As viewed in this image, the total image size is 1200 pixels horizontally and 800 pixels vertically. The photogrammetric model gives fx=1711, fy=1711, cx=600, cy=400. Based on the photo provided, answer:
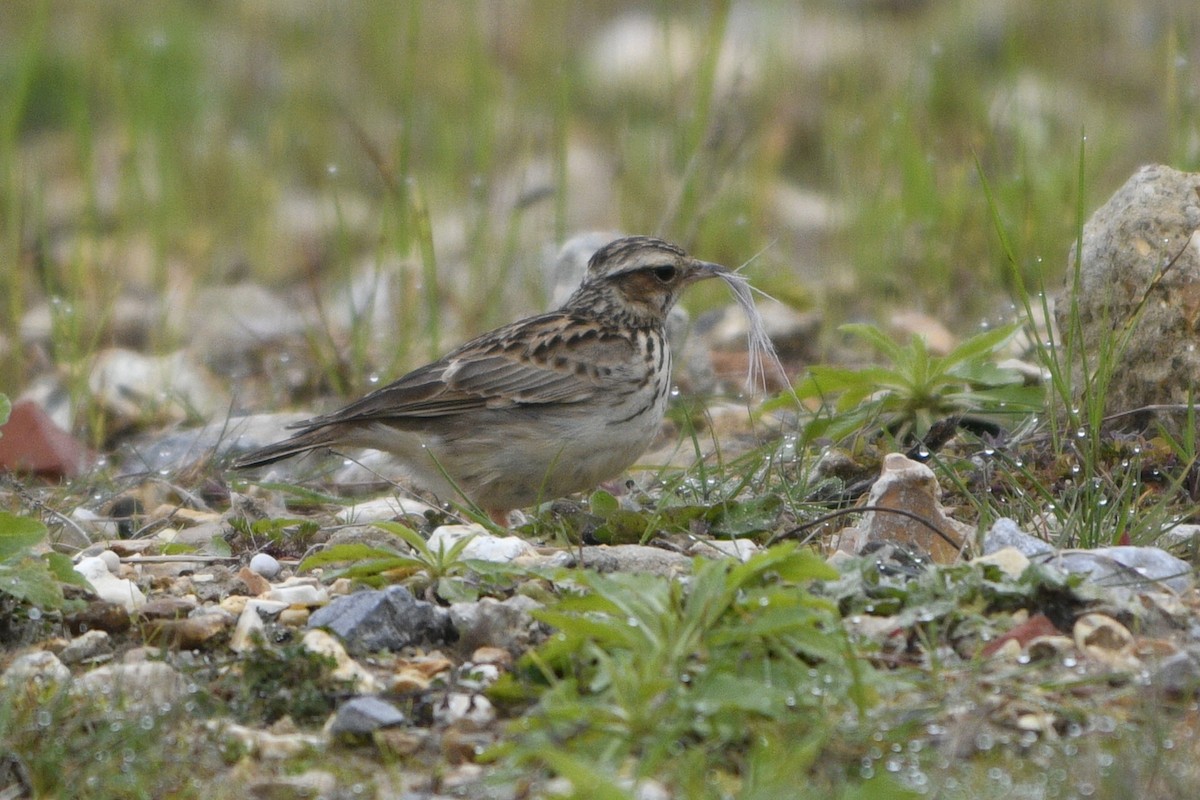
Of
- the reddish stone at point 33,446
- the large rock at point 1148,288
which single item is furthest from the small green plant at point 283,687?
the reddish stone at point 33,446

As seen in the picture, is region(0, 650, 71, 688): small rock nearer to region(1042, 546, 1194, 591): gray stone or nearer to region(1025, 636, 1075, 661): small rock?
region(1025, 636, 1075, 661): small rock

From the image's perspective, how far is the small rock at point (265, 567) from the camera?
5.50 metres

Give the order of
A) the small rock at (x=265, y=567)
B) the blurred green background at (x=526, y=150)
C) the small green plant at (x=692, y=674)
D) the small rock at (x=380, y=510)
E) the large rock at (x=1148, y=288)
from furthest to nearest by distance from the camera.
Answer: the blurred green background at (x=526, y=150)
the small rock at (x=380, y=510)
the large rock at (x=1148, y=288)
the small rock at (x=265, y=567)
the small green plant at (x=692, y=674)

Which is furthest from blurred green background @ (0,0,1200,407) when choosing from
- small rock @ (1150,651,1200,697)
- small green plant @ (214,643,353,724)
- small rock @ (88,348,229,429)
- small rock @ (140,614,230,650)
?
small rock @ (140,614,230,650)

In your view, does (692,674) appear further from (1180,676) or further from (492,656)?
(1180,676)

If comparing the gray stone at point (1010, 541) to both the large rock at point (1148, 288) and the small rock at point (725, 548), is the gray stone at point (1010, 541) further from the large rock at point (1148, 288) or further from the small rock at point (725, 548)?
the large rock at point (1148, 288)

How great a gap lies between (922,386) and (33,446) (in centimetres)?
394

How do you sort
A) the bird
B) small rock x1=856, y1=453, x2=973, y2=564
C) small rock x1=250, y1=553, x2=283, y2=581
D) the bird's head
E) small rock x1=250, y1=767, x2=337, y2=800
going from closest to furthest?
small rock x1=250, y1=767, x2=337, y2=800 → small rock x1=856, y1=453, x2=973, y2=564 → small rock x1=250, y1=553, x2=283, y2=581 → the bird → the bird's head

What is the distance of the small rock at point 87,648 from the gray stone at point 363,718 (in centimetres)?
89

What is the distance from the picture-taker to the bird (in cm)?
672

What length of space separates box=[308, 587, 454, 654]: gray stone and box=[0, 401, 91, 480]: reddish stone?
3.27m

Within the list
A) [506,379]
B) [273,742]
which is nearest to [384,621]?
[273,742]

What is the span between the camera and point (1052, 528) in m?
5.48

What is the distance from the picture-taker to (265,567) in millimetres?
5523
